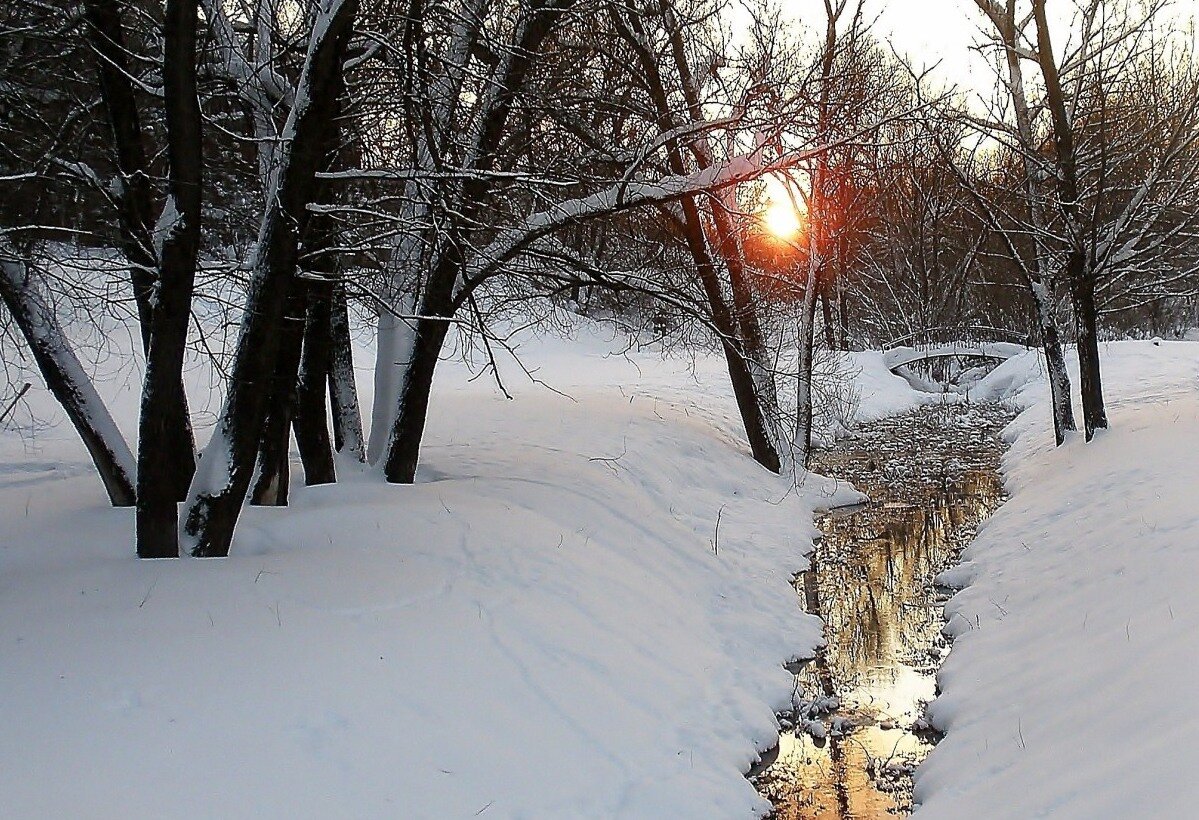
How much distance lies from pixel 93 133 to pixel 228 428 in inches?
133

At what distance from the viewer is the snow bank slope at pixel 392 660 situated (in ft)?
13.1

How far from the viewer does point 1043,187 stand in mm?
13953

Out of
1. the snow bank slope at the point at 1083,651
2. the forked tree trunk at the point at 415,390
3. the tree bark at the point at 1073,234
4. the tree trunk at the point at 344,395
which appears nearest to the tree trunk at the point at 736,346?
the snow bank slope at the point at 1083,651

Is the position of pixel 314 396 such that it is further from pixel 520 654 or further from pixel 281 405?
pixel 520 654

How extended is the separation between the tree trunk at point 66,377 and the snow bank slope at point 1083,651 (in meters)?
6.17

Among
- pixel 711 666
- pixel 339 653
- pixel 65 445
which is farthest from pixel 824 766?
pixel 65 445

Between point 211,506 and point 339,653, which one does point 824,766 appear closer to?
point 339,653

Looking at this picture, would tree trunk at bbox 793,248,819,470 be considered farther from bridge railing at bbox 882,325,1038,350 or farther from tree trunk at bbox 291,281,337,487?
bridge railing at bbox 882,325,1038,350

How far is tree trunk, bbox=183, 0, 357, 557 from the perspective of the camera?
18.4 feet

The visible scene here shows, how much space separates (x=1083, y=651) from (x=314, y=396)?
6345 mm

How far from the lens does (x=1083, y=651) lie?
18.7 feet

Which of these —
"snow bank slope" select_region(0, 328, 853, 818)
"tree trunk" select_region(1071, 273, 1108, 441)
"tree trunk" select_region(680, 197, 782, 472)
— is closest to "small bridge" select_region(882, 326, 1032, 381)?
"tree trunk" select_region(680, 197, 782, 472)

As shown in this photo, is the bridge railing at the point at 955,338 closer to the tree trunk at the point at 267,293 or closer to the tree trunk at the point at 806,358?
the tree trunk at the point at 806,358

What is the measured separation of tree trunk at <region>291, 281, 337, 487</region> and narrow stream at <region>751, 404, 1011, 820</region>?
15.0 ft
